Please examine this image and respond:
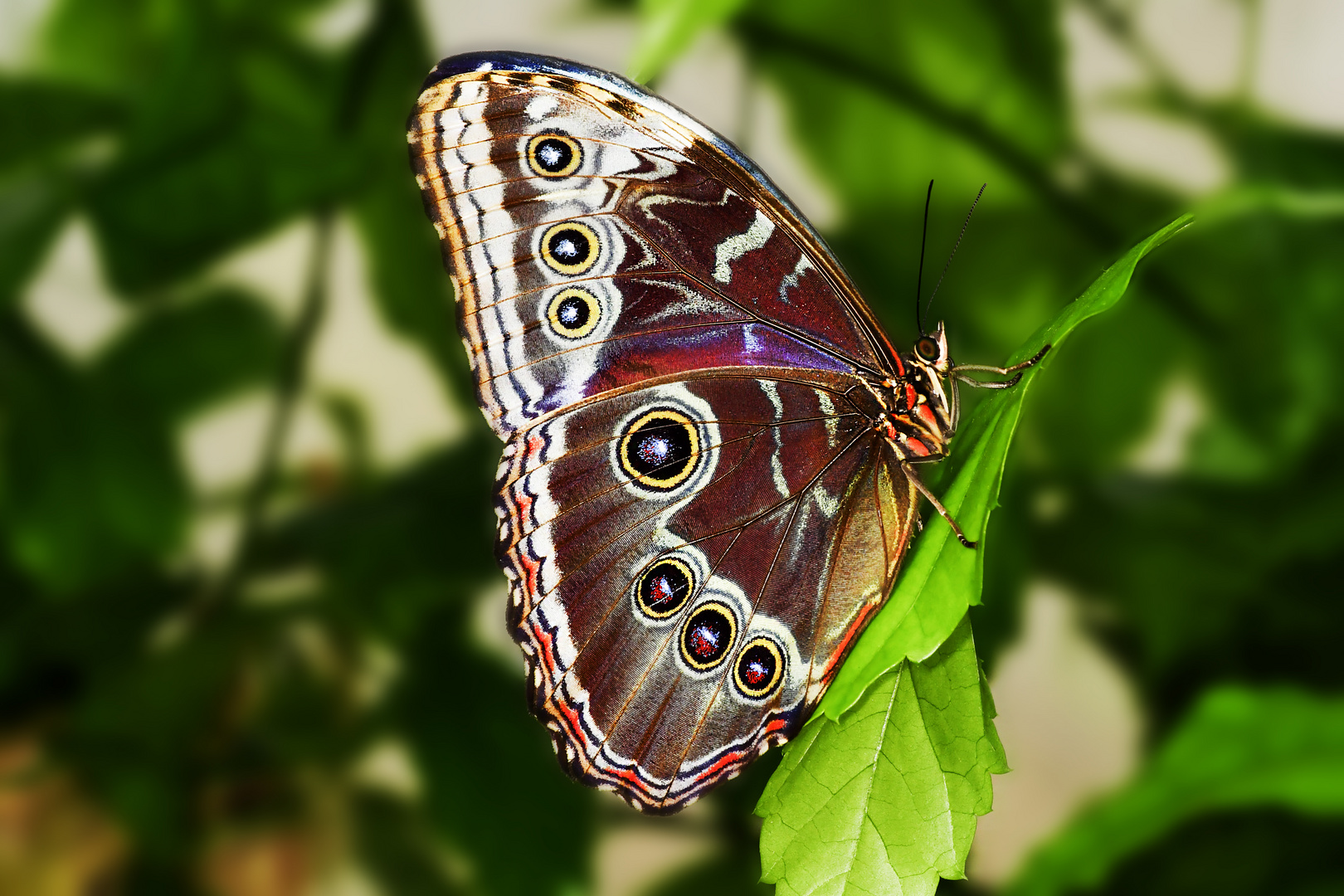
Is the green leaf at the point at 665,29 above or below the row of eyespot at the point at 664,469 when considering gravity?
above

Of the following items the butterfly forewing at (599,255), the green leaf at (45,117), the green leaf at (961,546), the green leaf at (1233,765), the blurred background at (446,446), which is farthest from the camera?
the green leaf at (45,117)

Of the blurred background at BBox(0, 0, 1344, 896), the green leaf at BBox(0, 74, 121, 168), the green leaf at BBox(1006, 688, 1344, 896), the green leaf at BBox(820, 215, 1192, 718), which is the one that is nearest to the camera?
the green leaf at BBox(820, 215, 1192, 718)

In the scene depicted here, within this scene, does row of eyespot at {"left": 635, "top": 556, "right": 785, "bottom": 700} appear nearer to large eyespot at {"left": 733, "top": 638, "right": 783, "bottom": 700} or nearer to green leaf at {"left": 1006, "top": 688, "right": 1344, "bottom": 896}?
large eyespot at {"left": 733, "top": 638, "right": 783, "bottom": 700}

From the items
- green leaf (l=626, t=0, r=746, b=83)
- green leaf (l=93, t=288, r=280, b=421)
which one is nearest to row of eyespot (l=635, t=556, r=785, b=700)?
green leaf (l=626, t=0, r=746, b=83)

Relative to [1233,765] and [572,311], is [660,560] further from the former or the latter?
[1233,765]

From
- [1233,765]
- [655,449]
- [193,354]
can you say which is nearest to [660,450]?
[655,449]

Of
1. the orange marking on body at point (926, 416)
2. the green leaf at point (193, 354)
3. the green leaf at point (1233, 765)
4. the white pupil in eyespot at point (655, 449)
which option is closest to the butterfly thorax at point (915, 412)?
the orange marking on body at point (926, 416)

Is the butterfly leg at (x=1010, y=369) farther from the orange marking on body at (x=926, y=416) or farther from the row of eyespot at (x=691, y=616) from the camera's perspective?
the row of eyespot at (x=691, y=616)
